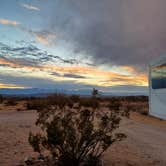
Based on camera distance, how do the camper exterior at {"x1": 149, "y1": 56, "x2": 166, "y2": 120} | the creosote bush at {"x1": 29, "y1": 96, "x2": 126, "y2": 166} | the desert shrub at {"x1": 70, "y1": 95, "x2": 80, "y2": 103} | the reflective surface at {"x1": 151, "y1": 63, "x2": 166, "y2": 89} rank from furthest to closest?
the desert shrub at {"x1": 70, "y1": 95, "x2": 80, "y2": 103} < the camper exterior at {"x1": 149, "y1": 56, "x2": 166, "y2": 120} < the reflective surface at {"x1": 151, "y1": 63, "x2": 166, "y2": 89} < the creosote bush at {"x1": 29, "y1": 96, "x2": 126, "y2": 166}

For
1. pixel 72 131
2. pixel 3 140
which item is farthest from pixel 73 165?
pixel 3 140

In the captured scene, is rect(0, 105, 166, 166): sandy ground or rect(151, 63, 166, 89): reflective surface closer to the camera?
rect(0, 105, 166, 166): sandy ground

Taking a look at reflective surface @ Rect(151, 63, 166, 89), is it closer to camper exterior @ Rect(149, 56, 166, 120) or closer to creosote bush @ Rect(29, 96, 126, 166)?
camper exterior @ Rect(149, 56, 166, 120)

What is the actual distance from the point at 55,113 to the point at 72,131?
0.78 metres

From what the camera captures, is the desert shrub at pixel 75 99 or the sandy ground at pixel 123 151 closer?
the sandy ground at pixel 123 151

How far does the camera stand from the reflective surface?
62.2ft

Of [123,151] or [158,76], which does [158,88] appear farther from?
[123,151]

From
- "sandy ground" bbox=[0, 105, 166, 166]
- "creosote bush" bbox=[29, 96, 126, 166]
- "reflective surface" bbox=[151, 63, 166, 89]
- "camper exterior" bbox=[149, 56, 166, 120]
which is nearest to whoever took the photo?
"creosote bush" bbox=[29, 96, 126, 166]

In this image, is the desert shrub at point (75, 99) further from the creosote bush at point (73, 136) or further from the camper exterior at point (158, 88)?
the creosote bush at point (73, 136)

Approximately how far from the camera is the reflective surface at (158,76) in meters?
18.9

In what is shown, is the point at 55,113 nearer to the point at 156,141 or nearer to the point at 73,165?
the point at 73,165

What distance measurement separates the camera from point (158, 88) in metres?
20.1

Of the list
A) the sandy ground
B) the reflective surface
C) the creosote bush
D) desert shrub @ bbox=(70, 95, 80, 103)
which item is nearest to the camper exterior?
the reflective surface

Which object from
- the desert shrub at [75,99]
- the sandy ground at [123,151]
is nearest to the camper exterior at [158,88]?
the sandy ground at [123,151]
